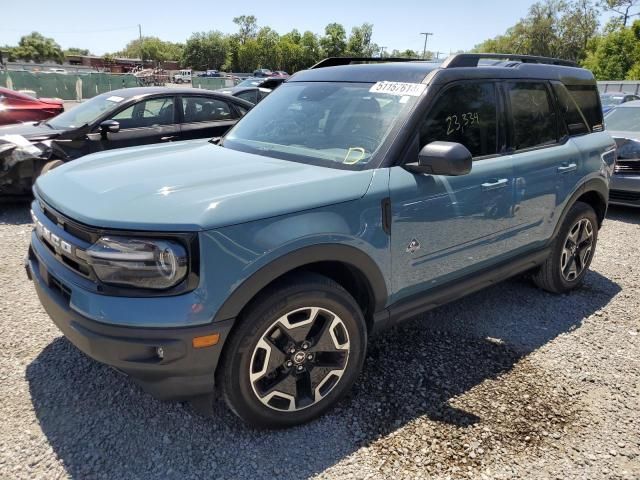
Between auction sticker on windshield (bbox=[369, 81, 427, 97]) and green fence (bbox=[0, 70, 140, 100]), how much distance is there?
27.5 metres

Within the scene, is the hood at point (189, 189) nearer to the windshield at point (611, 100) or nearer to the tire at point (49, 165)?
the tire at point (49, 165)

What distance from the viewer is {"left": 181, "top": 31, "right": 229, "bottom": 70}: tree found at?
96500mm

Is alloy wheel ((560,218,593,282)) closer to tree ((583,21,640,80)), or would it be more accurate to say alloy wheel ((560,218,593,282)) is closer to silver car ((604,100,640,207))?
silver car ((604,100,640,207))

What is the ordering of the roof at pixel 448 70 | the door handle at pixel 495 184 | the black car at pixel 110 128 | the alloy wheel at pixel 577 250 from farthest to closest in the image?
the black car at pixel 110 128 < the alloy wheel at pixel 577 250 < the door handle at pixel 495 184 < the roof at pixel 448 70

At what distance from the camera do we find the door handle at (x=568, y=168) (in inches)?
146

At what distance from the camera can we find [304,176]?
98.4 inches

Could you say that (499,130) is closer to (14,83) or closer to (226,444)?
(226,444)

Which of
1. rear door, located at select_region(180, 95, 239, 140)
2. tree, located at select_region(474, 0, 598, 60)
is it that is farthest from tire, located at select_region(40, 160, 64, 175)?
tree, located at select_region(474, 0, 598, 60)

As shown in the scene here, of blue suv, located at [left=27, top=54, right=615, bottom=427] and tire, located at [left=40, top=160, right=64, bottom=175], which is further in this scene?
tire, located at [left=40, top=160, right=64, bottom=175]

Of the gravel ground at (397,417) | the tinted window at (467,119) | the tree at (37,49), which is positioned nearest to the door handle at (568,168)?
the tinted window at (467,119)

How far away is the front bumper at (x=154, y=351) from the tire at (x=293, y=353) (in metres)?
0.12

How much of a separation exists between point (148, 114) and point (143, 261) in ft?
17.4

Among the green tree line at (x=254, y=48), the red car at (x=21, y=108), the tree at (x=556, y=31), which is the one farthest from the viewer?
the green tree line at (x=254, y=48)

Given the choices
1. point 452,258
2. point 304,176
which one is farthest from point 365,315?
point 304,176
